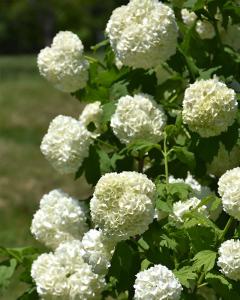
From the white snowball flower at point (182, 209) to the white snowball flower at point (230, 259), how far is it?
0.85ft

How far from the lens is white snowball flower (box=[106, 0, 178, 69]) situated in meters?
2.75

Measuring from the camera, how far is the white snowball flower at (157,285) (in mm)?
2256

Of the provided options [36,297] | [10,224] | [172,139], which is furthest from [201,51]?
[10,224]

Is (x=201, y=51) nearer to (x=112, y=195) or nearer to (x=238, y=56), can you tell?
(x=238, y=56)

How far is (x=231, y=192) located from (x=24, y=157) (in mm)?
8394

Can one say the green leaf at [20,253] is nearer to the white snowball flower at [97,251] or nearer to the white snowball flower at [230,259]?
the white snowball flower at [97,251]

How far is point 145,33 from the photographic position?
9.03ft

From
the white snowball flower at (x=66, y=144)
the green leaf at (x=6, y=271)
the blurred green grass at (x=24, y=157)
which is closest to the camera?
the white snowball flower at (x=66, y=144)

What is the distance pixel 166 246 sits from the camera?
252 cm

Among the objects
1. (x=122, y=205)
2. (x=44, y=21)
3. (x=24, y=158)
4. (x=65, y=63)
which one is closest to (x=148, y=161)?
(x=65, y=63)

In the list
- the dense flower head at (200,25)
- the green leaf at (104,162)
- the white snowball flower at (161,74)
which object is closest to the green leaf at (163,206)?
the green leaf at (104,162)

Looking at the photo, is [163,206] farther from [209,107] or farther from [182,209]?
[209,107]

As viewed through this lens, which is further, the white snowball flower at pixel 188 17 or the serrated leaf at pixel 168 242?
the white snowball flower at pixel 188 17

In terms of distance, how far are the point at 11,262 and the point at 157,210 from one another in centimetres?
66
